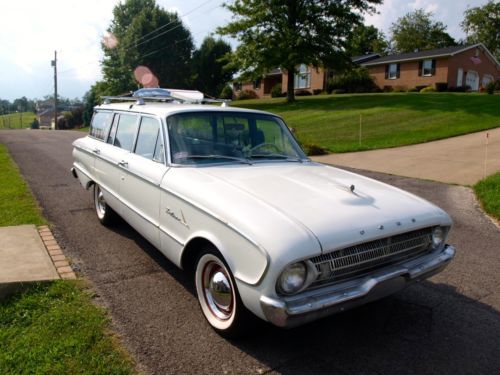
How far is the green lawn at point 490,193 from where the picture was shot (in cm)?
707

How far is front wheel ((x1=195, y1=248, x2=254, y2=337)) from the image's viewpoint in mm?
3113

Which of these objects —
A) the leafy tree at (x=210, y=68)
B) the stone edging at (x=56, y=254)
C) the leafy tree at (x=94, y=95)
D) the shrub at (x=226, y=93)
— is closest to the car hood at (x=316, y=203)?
the stone edging at (x=56, y=254)

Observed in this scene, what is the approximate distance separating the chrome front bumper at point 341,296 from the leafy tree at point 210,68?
4885 cm

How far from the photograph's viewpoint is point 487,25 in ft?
213

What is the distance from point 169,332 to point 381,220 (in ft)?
5.86

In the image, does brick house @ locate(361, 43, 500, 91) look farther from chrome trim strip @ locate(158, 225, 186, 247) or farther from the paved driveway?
chrome trim strip @ locate(158, 225, 186, 247)

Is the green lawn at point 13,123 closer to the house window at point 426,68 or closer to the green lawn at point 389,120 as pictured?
the house window at point 426,68

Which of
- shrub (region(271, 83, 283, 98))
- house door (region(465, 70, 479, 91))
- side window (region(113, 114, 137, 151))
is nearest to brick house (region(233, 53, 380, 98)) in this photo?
shrub (region(271, 83, 283, 98))

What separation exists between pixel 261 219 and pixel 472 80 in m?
45.5

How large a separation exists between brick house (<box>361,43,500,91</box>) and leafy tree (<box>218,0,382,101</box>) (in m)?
12.2

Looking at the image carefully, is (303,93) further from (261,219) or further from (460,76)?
(261,219)

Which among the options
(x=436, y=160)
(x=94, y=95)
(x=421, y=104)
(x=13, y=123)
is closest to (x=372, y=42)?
(x=94, y=95)

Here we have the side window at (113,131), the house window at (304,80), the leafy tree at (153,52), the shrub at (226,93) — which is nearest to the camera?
the side window at (113,131)

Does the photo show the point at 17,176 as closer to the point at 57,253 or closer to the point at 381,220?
the point at 57,253
